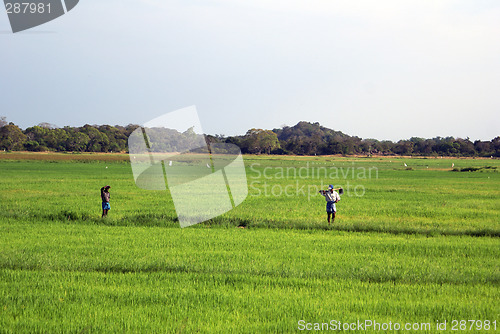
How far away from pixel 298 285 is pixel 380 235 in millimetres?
7461

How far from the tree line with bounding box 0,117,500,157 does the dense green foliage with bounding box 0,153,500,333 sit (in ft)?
317

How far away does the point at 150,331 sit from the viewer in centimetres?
646

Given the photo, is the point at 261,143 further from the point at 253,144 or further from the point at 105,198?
the point at 105,198

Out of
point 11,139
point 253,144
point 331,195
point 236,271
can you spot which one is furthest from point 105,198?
point 253,144

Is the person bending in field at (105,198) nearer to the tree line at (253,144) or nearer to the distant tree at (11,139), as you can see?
the tree line at (253,144)

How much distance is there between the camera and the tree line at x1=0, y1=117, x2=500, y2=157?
118 meters

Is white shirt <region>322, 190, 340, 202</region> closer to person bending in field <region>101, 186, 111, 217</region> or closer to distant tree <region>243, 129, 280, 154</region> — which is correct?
person bending in field <region>101, 186, 111, 217</region>

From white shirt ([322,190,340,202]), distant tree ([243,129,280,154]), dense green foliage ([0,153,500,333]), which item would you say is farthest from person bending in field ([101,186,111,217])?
distant tree ([243,129,280,154])

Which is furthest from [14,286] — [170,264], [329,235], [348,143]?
[348,143]

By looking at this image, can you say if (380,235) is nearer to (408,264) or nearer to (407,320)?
(408,264)

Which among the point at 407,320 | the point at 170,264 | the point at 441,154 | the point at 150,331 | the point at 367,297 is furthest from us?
the point at 441,154

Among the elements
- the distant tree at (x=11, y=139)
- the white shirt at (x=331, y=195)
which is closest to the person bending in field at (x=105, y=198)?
the white shirt at (x=331, y=195)

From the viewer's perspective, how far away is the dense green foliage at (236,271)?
23.2ft

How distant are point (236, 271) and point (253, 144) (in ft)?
444
